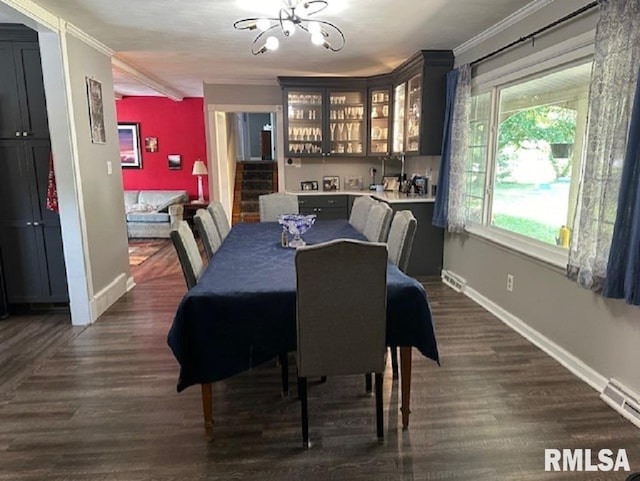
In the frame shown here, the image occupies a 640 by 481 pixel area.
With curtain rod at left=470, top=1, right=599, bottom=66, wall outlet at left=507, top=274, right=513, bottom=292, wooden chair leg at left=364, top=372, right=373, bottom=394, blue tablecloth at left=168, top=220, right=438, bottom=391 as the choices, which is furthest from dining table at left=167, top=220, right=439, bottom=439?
curtain rod at left=470, top=1, right=599, bottom=66

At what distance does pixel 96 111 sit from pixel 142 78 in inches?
74.7

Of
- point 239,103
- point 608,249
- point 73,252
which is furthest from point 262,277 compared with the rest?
point 239,103

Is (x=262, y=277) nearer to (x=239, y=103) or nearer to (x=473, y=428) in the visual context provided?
(x=473, y=428)

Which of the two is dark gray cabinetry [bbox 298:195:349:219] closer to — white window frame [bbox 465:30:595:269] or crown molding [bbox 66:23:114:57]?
white window frame [bbox 465:30:595:269]

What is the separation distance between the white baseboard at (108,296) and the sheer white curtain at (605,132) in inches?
146

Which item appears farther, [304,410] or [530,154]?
[530,154]

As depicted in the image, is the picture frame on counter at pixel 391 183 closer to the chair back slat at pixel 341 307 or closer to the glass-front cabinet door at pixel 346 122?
the glass-front cabinet door at pixel 346 122

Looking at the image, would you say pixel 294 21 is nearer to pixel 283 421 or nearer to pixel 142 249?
pixel 283 421

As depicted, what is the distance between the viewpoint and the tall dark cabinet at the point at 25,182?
347 centimetres

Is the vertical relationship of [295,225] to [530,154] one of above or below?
below

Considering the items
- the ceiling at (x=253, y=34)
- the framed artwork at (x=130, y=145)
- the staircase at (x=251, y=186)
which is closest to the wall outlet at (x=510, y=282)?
the ceiling at (x=253, y=34)

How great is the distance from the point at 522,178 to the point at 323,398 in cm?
242

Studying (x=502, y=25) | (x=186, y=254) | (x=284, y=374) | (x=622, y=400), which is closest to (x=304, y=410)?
(x=284, y=374)

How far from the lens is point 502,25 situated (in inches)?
133
